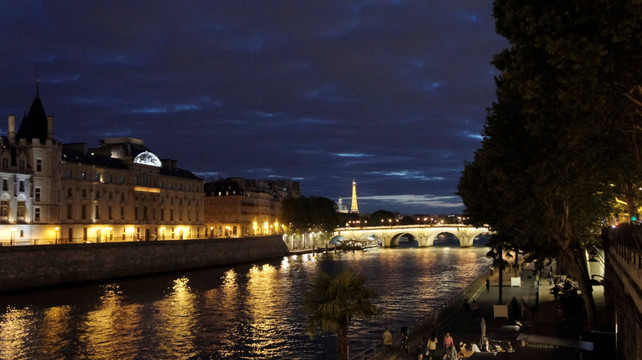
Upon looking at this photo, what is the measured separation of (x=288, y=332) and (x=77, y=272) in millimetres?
38872

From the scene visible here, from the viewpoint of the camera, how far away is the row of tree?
20.2 metres

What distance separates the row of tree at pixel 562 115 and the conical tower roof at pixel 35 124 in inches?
2531

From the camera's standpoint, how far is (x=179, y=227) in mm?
119438

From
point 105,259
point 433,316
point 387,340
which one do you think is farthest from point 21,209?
point 387,340

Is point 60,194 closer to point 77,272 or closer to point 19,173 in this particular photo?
point 19,173

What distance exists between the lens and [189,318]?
50.4m

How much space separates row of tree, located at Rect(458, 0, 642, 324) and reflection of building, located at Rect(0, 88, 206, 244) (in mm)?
59381

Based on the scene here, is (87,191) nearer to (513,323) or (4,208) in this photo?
(4,208)

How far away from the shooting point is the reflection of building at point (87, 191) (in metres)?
77.6

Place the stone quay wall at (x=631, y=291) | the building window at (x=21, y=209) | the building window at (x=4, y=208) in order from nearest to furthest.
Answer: the stone quay wall at (x=631, y=291)
the building window at (x=4, y=208)
the building window at (x=21, y=209)

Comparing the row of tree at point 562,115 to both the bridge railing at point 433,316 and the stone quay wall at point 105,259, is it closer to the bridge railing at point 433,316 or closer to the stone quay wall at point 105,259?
the bridge railing at point 433,316

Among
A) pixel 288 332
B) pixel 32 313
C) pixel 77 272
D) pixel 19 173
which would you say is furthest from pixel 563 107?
pixel 19 173

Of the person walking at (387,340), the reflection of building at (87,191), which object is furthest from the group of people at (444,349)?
the reflection of building at (87,191)

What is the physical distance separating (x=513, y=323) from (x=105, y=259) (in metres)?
56.0
